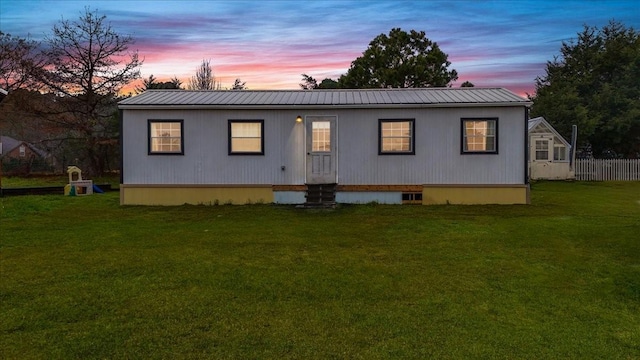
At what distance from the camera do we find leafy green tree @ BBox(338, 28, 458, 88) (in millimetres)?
30281

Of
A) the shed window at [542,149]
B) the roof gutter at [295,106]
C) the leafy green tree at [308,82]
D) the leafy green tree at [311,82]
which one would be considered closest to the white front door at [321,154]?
the roof gutter at [295,106]

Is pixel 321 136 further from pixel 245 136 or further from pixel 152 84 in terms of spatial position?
pixel 152 84

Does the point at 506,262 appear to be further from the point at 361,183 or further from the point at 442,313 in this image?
the point at 361,183

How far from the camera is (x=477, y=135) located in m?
13.5

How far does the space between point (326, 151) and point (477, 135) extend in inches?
182

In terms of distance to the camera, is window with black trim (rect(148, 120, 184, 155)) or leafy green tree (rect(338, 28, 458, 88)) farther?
leafy green tree (rect(338, 28, 458, 88))

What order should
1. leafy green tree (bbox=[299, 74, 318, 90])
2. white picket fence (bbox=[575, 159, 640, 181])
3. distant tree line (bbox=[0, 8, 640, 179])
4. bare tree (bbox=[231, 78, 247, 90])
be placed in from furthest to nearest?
1. bare tree (bbox=[231, 78, 247, 90])
2. leafy green tree (bbox=[299, 74, 318, 90])
3. distant tree line (bbox=[0, 8, 640, 179])
4. white picket fence (bbox=[575, 159, 640, 181])

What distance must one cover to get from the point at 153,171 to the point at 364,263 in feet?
30.7

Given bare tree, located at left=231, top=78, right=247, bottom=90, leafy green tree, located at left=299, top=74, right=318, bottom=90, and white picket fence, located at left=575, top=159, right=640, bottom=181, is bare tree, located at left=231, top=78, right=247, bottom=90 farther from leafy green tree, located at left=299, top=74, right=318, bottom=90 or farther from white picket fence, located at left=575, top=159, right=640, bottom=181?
white picket fence, located at left=575, top=159, right=640, bottom=181

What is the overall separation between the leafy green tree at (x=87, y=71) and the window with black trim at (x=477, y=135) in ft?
66.2

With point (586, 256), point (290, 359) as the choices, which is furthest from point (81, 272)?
point (586, 256)

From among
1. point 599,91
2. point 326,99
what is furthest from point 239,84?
point 599,91

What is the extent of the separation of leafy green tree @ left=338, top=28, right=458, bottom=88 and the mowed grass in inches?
842

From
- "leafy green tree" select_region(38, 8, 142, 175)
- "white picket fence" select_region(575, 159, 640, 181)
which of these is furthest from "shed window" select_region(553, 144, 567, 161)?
"leafy green tree" select_region(38, 8, 142, 175)
